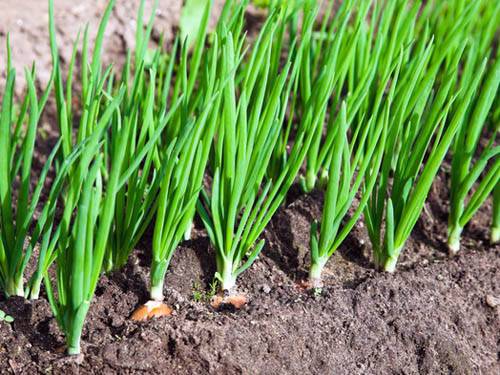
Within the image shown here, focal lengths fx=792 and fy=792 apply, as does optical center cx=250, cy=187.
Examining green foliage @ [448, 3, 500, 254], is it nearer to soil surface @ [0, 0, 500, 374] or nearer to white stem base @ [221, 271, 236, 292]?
soil surface @ [0, 0, 500, 374]

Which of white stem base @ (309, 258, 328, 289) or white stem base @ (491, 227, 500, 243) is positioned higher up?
white stem base @ (491, 227, 500, 243)

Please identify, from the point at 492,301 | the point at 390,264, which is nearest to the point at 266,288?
the point at 390,264

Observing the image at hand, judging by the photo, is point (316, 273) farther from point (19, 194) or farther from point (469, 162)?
point (19, 194)

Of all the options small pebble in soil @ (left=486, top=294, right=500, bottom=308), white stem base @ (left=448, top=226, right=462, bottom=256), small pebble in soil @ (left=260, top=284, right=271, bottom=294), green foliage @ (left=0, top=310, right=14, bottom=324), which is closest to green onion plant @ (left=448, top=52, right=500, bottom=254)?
white stem base @ (left=448, top=226, right=462, bottom=256)

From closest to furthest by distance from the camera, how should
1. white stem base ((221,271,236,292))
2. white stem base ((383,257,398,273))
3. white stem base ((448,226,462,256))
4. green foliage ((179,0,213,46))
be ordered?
1. white stem base ((221,271,236,292))
2. white stem base ((383,257,398,273))
3. white stem base ((448,226,462,256))
4. green foliage ((179,0,213,46))

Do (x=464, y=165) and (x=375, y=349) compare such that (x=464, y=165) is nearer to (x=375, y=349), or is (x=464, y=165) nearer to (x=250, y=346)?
(x=375, y=349)

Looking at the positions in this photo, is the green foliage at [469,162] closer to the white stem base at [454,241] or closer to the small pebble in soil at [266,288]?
the white stem base at [454,241]

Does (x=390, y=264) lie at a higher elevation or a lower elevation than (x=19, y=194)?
lower

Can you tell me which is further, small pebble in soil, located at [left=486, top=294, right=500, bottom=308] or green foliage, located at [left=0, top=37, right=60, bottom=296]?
small pebble in soil, located at [left=486, top=294, right=500, bottom=308]

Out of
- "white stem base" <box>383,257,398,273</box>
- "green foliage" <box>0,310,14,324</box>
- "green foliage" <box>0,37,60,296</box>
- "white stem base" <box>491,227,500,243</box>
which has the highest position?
"green foliage" <box>0,37,60,296</box>
